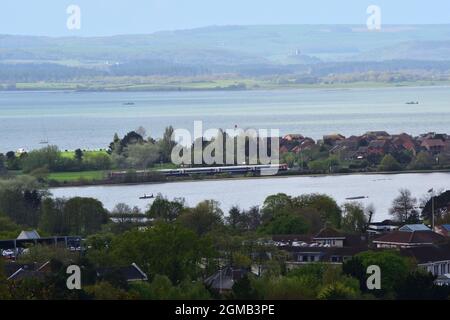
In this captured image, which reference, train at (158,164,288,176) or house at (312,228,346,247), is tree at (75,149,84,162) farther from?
house at (312,228,346,247)

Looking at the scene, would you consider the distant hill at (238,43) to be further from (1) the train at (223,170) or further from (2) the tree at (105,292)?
(2) the tree at (105,292)

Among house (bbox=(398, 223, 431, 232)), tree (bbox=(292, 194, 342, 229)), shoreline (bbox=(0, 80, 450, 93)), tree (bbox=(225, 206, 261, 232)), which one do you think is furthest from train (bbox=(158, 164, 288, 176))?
shoreline (bbox=(0, 80, 450, 93))

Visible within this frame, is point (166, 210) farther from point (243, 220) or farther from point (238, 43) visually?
point (238, 43)

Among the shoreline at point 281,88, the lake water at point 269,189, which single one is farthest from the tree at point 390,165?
the shoreline at point 281,88

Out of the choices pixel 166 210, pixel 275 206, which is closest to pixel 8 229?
pixel 166 210
